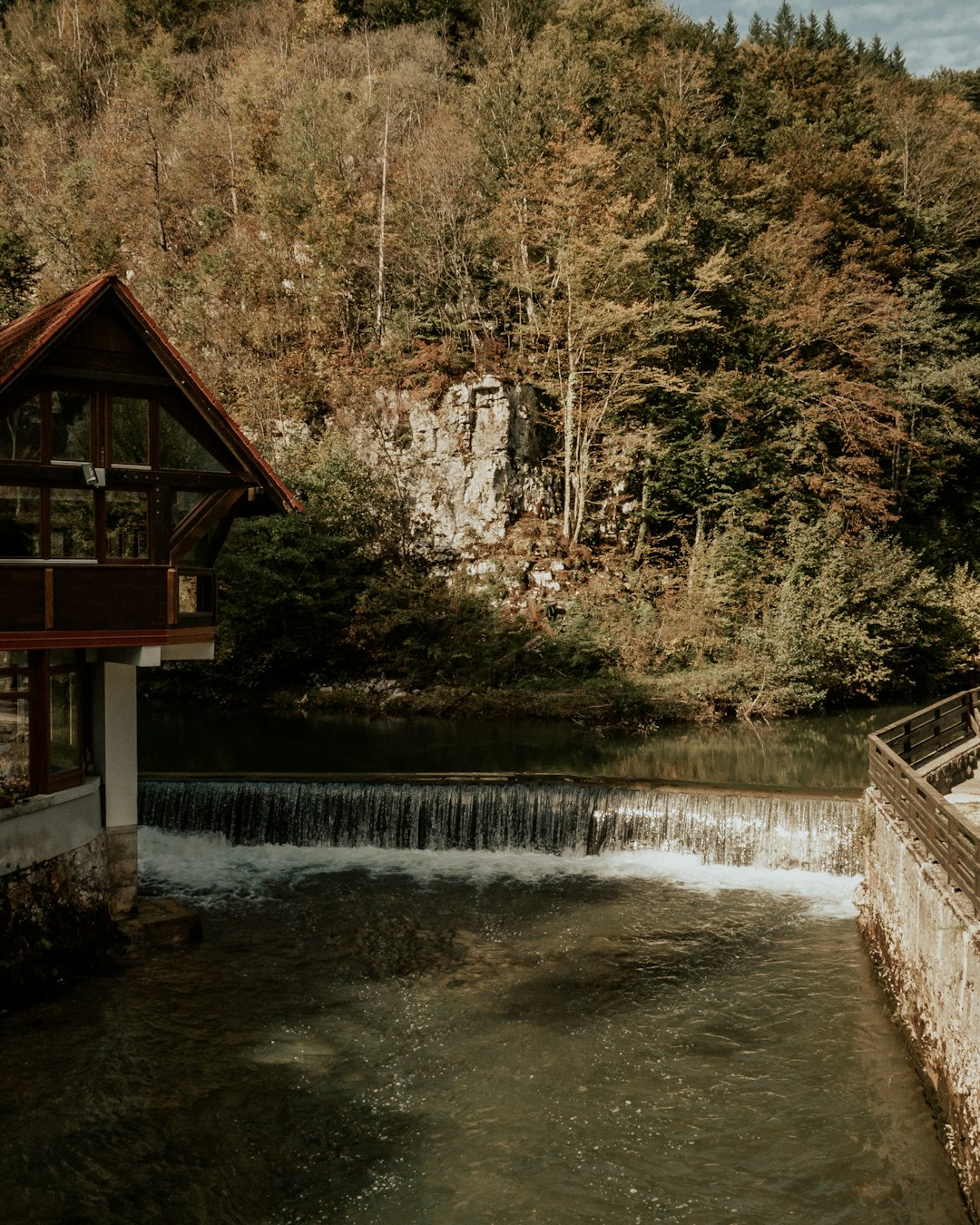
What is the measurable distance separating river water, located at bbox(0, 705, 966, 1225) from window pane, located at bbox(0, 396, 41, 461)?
6.83m

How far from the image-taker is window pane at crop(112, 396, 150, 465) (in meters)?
13.1

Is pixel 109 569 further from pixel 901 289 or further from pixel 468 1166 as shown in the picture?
pixel 901 289

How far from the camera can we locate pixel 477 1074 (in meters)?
11.2

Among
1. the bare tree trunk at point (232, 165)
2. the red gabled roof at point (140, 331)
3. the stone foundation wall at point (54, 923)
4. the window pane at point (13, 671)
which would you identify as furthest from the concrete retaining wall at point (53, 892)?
the bare tree trunk at point (232, 165)

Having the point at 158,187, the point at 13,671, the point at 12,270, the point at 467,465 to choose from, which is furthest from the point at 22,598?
the point at 158,187

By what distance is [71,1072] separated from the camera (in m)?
11.1

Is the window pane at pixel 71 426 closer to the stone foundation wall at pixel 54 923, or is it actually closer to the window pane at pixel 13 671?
the window pane at pixel 13 671

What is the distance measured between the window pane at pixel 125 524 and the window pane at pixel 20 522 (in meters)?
0.86

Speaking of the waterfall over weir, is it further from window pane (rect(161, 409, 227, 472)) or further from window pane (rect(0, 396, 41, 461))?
window pane (rect(0, 396, 41, 461))

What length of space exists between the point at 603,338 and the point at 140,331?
22.6 m

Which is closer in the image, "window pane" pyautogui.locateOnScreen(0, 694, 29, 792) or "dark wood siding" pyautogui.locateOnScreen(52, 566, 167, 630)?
"dark wood siding" pyautogui.locateOnScreen(52, 566, 167, 630)

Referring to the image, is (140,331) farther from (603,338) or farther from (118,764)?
(603,338)

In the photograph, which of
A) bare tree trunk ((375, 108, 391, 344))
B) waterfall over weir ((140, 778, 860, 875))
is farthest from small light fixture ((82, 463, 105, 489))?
bare tree trunk ((375, 108, 391, 344))

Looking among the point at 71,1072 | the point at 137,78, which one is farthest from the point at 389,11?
the point at 71,1072
